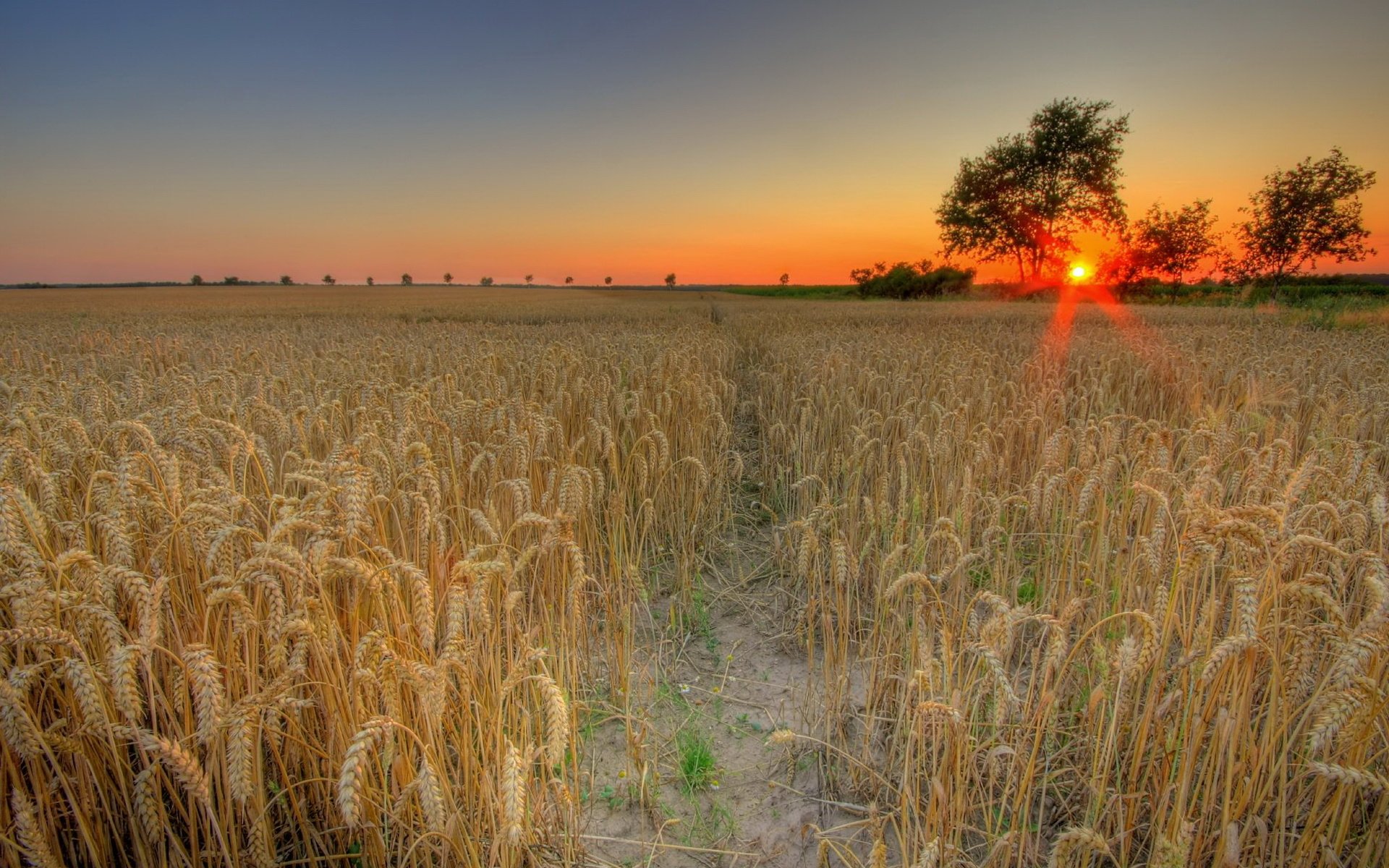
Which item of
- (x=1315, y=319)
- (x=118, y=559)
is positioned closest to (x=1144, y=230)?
(x=1315, y=319)

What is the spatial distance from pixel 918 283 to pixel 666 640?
48.0 metres

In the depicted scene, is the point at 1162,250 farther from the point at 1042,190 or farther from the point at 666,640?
the point at 666,640

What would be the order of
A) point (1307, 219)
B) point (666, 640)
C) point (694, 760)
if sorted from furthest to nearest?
1. point (1307, 219)
2. point (666, 640)
3. point (694, 760)

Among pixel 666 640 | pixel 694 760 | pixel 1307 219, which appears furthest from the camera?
pixel 1307 219

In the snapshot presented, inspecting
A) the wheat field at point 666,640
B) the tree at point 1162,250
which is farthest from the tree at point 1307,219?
the wheat field at point 666,640

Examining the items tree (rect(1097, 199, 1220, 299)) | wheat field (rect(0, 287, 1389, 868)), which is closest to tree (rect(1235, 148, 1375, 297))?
tree (rect(1097, 199, 1220, 299))

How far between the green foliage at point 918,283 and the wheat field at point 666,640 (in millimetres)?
42606

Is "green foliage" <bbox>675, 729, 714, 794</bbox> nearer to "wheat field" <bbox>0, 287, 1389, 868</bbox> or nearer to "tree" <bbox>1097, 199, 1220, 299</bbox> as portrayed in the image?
"wheat field" <bbox>0, 287, 1389, 868</bbox>

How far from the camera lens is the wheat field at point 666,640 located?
1352 millimetres

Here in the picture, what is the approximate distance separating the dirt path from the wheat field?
0.06 ft

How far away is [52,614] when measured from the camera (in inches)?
57.8

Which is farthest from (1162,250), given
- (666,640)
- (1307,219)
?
(666,640)

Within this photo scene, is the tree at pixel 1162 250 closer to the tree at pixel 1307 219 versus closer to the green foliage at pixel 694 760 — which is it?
the tree at pixel 1307 219

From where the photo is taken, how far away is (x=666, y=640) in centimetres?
307
